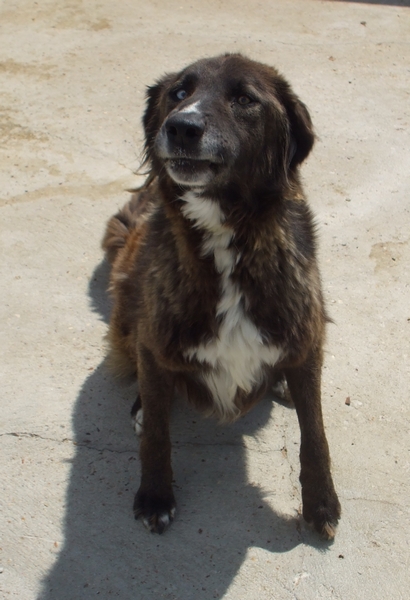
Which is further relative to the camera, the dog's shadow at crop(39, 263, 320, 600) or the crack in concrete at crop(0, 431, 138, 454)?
the crack in concrete at crop(0, 431, 138, 454)

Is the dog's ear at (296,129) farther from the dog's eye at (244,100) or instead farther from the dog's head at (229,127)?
the dog's eye at (244,100)

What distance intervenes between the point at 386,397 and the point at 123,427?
1.42m

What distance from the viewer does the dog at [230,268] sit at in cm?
293

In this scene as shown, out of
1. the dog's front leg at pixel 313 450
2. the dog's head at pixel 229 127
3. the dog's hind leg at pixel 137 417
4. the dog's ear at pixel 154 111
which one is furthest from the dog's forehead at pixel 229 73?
the dog's hind leg at pixel 137 417

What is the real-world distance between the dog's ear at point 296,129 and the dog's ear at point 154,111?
57 cm

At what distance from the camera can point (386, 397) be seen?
12.5ft

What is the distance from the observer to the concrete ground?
302cm

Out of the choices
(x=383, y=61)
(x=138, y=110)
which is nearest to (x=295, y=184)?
(x=138, y=110)

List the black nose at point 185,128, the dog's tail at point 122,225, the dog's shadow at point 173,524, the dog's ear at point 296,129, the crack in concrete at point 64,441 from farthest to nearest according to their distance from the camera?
the dog's tail at point 122,225 < the crack in concrete at point 64,441 < the dog's ear at point 296,129 < the dog's shadow at point 173,524 < the black nose at point 185,128

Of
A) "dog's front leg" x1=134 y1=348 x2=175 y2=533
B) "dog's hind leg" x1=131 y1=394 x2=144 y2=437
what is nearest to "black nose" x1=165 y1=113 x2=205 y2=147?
"dog's front leg" x1=134 y1=348 x2=175 y2=533

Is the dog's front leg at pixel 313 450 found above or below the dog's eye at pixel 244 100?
below

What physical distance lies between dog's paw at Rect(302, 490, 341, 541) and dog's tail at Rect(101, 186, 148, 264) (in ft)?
6.30

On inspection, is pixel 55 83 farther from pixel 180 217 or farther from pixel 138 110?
pixel 180 217

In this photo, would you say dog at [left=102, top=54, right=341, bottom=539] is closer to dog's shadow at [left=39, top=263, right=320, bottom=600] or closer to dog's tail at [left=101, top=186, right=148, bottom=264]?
dog's shadow at [left=39, top=263, right=320, bottom=600]
